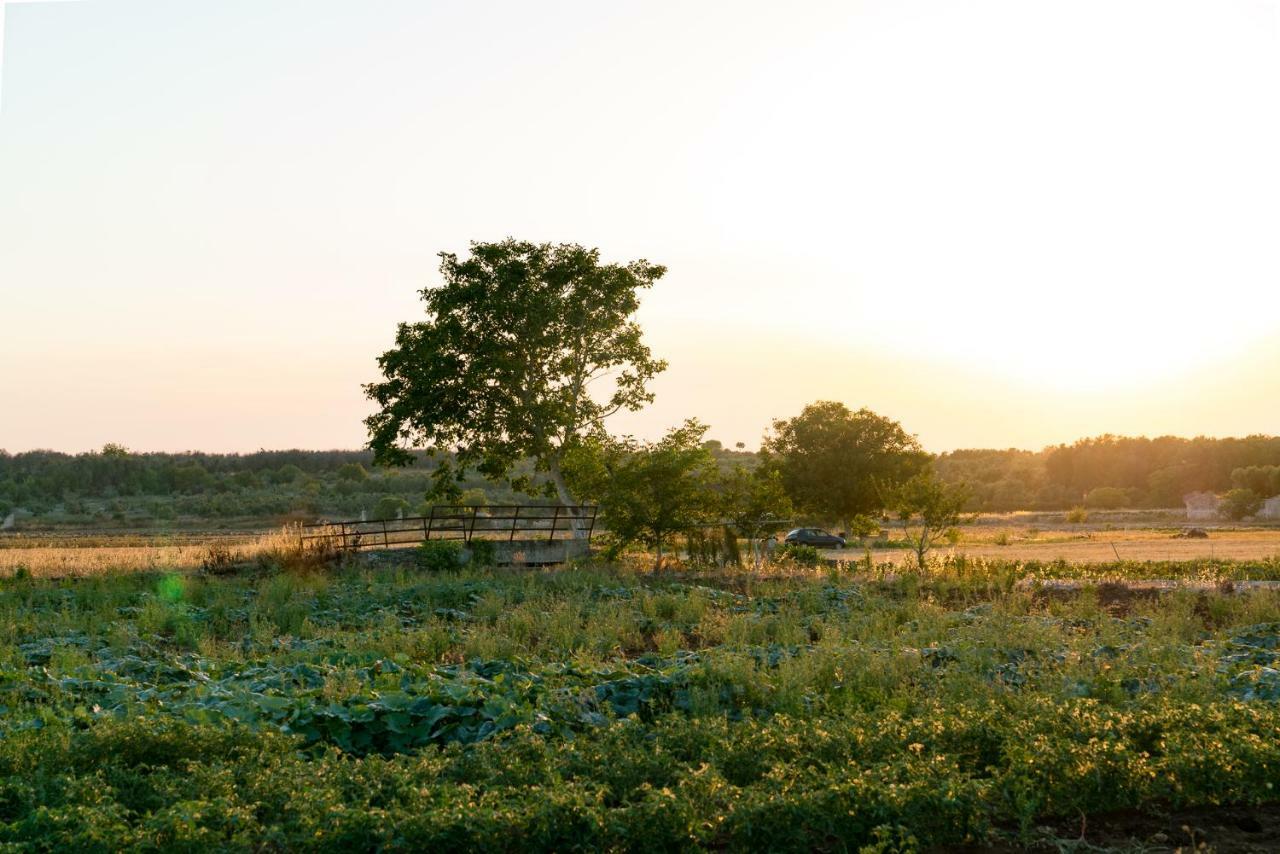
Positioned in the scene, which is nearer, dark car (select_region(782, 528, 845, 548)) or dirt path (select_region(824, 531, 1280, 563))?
dirt path (select_region(824, 531, 1280, 563))

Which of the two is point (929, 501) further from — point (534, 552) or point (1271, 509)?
point (1271, 509)

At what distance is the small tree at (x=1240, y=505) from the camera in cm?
8312

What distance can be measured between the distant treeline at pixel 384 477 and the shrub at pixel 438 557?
43401 millimetres

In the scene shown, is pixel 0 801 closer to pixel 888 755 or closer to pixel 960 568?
pixel 888 755

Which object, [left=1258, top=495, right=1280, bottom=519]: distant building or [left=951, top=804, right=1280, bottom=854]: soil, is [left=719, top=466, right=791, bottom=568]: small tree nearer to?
[left=951, top=804, right=1280, bottom=854]: soil

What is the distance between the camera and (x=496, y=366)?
3369cm

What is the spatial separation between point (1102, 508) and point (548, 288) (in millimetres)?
85451

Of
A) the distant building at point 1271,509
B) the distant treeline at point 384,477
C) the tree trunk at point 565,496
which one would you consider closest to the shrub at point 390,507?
the distant treeline at point 384,477

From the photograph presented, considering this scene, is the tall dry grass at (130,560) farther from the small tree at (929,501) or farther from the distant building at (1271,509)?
the distant building at (1271,509)

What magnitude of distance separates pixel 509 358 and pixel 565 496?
16.4 feet

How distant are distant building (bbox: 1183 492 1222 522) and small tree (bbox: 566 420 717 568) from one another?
2603 inches

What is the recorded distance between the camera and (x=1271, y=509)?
8594cm

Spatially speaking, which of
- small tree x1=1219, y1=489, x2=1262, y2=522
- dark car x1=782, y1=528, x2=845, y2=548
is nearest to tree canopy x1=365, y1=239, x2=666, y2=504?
dark car x1=782, y1=528, x2=845, y2=548

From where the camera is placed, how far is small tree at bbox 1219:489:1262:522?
83.1 meters
